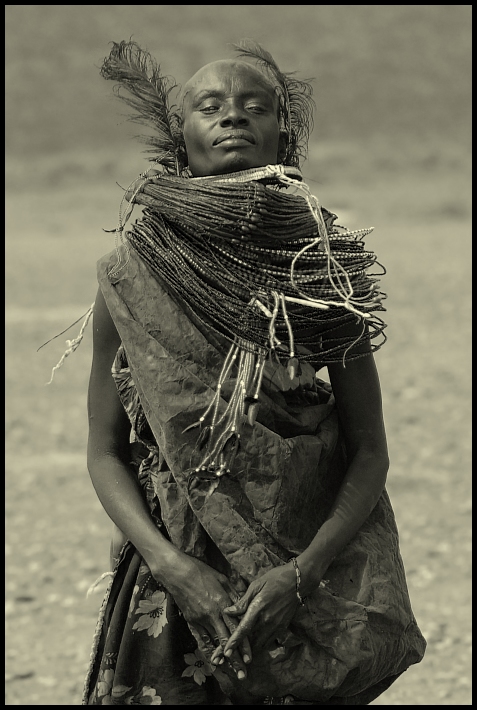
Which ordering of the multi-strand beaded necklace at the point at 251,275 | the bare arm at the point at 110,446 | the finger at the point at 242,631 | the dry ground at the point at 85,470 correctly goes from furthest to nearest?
the dry ground at the point at 85,470, the bare arm at the point at 110,446, the multi-strand beaded necklace at the point at 251,275, the finger at the point at 242,631

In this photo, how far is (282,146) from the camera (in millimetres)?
2570

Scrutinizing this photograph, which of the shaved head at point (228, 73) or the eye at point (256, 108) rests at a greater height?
the shaved head at point (228, 73)

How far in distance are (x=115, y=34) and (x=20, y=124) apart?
18.8 feet

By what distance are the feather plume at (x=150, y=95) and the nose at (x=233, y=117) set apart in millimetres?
252

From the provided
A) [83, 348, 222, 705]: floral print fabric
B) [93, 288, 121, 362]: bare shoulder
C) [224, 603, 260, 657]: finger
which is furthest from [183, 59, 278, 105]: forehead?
[224, 603, 260, 657]: finger

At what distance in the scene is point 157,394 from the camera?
2223 millimetres

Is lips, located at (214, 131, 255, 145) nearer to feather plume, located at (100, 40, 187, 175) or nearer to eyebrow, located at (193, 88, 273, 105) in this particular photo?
eyebrow, located at (193, 88, 273, 105)

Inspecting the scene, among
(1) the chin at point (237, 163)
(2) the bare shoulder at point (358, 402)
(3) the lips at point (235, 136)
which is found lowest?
(2) the bare shoulder at point (358, 402)

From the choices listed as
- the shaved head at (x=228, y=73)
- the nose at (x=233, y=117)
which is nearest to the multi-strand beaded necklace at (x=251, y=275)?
the nose at (x=233, y=117)

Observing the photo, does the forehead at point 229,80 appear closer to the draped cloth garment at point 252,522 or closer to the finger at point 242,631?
the draped cloth garment at point 252,522

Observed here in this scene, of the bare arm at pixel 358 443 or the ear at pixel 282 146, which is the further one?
the ear at pixel 282 146

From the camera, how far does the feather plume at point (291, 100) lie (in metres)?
2.56

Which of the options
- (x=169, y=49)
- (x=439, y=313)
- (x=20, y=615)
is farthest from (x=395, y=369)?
(x=169, y=49)

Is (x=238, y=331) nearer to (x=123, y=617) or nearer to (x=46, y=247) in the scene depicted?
(x=123, y=617)
